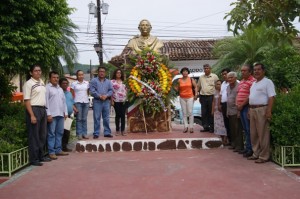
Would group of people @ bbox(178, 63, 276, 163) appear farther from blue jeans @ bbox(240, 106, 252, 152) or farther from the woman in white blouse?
the woman in white blouse

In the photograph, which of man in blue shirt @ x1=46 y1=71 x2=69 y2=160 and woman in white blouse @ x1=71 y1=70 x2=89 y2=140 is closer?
man in blue shirt @ x1=46 y1=71 x2=69 y2=160

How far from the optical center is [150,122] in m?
9.90

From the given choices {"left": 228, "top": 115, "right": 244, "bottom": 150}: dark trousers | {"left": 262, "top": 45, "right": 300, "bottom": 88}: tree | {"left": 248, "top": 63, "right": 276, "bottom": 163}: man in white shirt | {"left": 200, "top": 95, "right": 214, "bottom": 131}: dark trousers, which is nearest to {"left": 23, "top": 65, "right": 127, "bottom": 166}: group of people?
{"left": 200, "top": 95, "right": 214, "bottom": 131}: dark trousers

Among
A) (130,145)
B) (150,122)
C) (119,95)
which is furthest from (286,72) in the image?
(130,145)

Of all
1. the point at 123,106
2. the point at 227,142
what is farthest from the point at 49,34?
the point at 227,142

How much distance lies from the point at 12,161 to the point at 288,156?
4.66 meters

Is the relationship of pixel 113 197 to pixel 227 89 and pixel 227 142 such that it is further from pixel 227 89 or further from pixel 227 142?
pixel 227 142

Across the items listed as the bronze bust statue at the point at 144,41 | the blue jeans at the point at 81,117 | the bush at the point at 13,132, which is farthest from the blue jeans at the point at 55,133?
the bronze bust statue at the point at 144,41

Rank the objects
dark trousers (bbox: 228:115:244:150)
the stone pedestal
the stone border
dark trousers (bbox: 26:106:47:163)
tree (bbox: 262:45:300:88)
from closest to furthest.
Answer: dark trousers (bbox: 26:106:47:163), dark trousers (bbox: 228:115:244:150), the stone border, tree (bbox: 262:45:300:88), the stone pedestal

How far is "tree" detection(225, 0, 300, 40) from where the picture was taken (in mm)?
4738

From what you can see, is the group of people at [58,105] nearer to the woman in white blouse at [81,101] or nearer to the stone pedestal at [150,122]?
the woman in white blouse at [81,101]

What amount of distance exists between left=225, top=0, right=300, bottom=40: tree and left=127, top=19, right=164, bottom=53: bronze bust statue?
4.91 m

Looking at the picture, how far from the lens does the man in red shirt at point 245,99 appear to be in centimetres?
735

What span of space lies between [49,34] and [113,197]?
4993 millimetres
